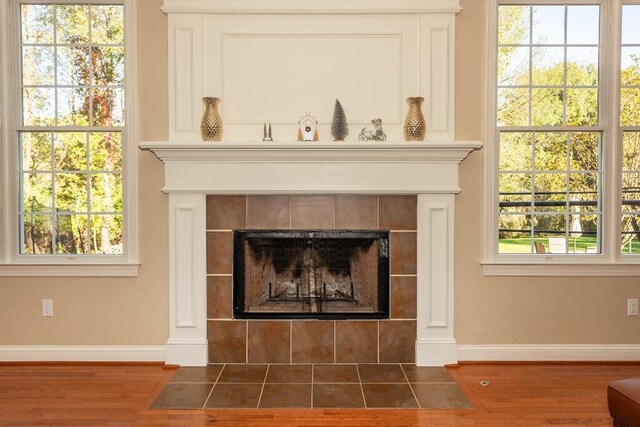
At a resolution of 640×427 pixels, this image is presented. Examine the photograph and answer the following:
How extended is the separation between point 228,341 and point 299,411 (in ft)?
3.04

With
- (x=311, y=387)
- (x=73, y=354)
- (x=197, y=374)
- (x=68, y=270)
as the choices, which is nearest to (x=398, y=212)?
(x=311, y=387)

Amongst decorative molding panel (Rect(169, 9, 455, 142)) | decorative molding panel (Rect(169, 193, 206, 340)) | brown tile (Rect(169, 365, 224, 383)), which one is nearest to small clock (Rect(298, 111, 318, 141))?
decorative molding panel (Rect(169, 9, 455, 142))

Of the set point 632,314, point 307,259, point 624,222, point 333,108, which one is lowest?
point 632,314

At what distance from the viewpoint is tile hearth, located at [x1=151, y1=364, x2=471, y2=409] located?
283 cm

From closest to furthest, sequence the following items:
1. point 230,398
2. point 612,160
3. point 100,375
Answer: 1. point 230,398
2. point 100,375
3. point 612,160

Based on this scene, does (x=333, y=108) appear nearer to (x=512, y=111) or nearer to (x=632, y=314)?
(x=512, y=111)

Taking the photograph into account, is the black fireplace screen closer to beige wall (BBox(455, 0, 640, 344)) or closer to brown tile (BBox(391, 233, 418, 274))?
brown tile (BBox(391, 233, 418, 274))

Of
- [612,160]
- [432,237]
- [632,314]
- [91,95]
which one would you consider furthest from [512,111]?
[91,95]

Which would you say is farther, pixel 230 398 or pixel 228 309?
pixel 228 309

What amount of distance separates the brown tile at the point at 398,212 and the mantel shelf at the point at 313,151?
0.94 ft

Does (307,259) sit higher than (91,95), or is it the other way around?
(91,95)

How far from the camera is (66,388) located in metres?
3.07

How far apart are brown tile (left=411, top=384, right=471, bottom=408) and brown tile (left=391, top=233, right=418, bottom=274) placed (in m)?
0.79

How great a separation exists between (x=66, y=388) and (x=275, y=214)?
1732 mm
